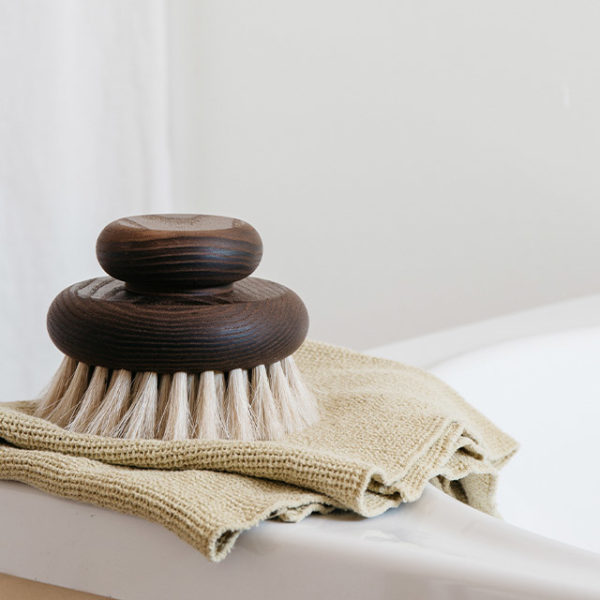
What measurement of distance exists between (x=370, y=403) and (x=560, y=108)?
1.08 meters

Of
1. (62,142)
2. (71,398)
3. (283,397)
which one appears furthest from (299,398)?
(62,142)

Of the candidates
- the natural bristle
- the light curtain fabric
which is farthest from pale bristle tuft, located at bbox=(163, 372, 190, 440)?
the light curtain fabric

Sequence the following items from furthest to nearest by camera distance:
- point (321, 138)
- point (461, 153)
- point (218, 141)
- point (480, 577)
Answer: point (218, 141) → point (321, 138) → point (461, 153) → point (480, 577)

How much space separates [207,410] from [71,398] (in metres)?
0.08

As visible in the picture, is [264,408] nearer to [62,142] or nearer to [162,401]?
[162,401]

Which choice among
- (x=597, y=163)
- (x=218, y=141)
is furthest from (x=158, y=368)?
(x=218, y=141)

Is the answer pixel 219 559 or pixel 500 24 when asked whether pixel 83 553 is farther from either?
pixel 500 24

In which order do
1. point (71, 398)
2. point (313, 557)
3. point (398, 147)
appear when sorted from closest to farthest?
point (313, 557) < point (71, 398) < point (398, 147)

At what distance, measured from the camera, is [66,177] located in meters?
1.12

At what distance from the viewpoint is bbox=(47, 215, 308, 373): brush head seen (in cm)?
42

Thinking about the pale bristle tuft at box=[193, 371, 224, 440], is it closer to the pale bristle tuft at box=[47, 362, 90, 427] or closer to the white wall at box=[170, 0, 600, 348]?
the pale bristle tuft at box=[47, 362, 90, 427]

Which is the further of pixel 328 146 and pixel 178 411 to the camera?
pixel 328 146

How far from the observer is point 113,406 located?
0.44 m

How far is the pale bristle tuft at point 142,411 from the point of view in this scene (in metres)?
0.43
